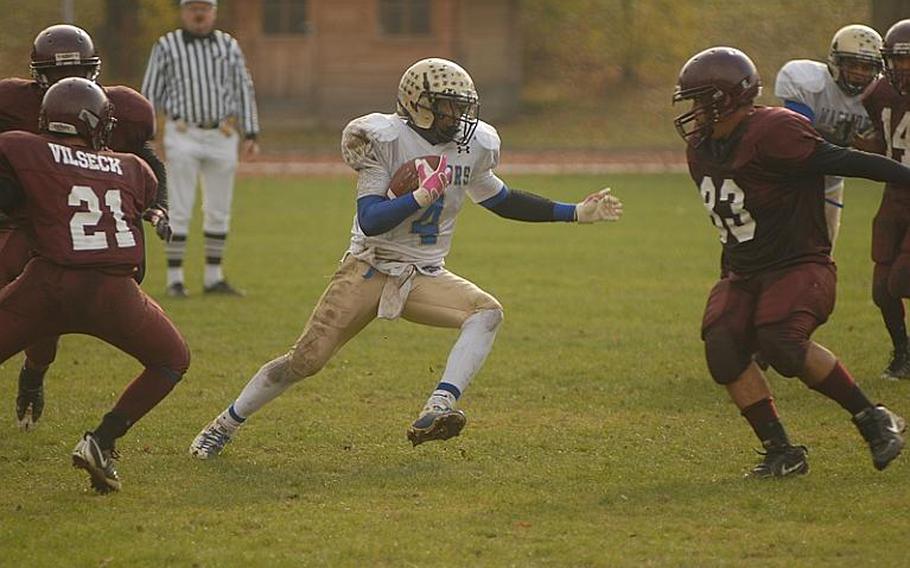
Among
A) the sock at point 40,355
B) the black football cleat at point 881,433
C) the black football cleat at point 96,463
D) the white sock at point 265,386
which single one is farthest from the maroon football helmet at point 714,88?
the sock at point 40,355

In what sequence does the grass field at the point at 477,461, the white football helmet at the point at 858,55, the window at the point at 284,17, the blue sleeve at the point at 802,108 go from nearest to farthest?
the grass field at the point at 477,461, the white football helmet at the point at 858,55, the blue sleeve at the point at 802,108, the window at the point at 284,17

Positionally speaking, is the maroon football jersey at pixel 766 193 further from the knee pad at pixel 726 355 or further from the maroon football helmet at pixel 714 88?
the knee pad at pixel 726 355

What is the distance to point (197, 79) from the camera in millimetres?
10320

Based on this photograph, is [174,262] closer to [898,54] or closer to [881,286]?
[881,286]

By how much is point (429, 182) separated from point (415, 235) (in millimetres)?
408

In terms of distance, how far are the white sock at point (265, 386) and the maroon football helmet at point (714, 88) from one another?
70.8 inches

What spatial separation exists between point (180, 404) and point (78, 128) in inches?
79.7

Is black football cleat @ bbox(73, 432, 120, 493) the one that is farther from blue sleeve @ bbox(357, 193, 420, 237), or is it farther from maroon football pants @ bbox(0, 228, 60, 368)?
blue sleeve @ bbox(357, 193, 420, 237)

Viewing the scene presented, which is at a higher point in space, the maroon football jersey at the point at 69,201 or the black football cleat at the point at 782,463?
the maroon football jersey at the point at 69,201

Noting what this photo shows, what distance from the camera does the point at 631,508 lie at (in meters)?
4.97

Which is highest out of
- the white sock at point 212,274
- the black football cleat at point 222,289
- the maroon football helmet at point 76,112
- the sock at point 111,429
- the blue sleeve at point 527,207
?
the maroon football helmet at point 76,112

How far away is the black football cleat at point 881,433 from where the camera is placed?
16.7ft

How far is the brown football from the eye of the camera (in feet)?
17.8

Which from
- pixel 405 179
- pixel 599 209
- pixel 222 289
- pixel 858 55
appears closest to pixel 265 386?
pixel 405 179
